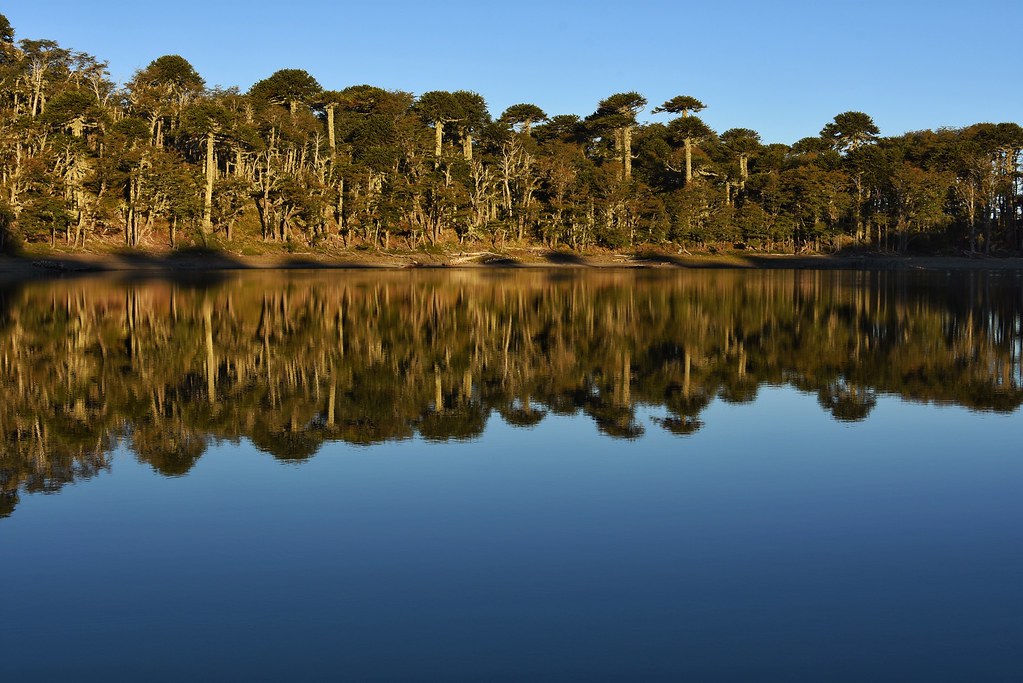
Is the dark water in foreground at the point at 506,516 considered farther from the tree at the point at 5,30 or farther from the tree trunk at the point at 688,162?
the tree trunk at the point at 688,162

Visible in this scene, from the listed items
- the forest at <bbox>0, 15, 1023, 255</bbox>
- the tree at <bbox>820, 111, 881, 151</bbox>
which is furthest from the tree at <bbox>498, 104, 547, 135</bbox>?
the tree at <bbox>820, 111, 881, 151</bbox>

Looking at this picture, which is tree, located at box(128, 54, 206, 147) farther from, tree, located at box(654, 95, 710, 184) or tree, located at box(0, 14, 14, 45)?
tree, located at box(654, 95, 710, 184)

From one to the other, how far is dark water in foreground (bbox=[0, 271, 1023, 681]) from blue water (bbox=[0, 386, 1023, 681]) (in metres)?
0.04

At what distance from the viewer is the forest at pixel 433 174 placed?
9438 centimetres

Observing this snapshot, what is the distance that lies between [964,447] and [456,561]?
10.2 meters

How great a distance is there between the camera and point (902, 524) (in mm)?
12133

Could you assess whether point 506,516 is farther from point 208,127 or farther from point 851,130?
point 851,130

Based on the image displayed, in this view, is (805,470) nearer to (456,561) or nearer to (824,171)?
(456,561)

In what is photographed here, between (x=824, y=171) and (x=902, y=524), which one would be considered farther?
(x=824, y=171)

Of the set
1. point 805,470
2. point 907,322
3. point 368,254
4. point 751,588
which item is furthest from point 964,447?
point 368,254

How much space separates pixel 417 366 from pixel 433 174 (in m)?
93.4

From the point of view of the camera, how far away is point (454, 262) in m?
113

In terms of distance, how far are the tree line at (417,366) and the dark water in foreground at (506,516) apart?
0.52 ft

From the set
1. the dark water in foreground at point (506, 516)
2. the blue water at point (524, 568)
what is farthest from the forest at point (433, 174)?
the blue water at point (524, 568)
